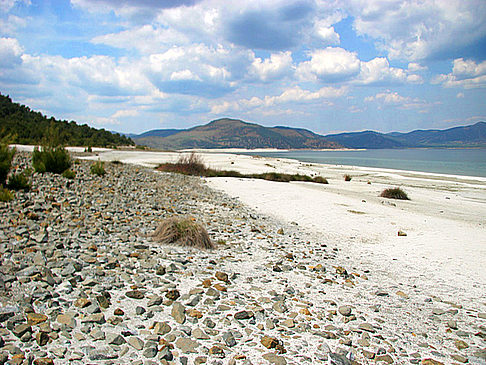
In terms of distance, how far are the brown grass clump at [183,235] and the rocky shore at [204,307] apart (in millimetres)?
224

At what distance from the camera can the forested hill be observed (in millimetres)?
37134

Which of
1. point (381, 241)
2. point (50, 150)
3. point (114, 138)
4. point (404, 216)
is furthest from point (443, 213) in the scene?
point (114, 138)

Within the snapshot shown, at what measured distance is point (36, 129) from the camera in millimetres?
40188

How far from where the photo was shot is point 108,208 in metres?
7.77

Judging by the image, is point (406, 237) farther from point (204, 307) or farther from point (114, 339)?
point (114, 339)

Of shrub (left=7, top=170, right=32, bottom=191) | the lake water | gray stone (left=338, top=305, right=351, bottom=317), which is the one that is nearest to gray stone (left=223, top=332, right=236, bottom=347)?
gray stone (left=338, top=305, right=351, bottom=317)

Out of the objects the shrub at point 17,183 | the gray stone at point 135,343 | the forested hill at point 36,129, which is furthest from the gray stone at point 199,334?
the forested hill at point 36,129

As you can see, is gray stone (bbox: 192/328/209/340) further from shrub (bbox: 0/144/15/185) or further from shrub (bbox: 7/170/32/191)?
shrub (bbox: 0/144/15/185)

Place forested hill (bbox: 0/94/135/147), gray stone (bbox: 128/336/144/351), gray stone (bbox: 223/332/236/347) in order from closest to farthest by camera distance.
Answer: gray stone (bbox: 128/336/144/351) < gray stone (bbox: 223/332/236/347) < forested hill (bbox: 0/94/135/147)

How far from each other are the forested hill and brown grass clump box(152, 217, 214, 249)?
99.3 feet

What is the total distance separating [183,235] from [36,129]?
42998mm

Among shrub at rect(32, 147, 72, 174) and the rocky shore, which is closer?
the rocky shore

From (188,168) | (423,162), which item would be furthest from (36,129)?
(423,162)

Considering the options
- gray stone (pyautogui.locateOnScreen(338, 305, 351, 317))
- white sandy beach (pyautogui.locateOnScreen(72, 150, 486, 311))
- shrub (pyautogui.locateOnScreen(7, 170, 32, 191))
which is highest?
shrub (pyautogui.locateOnScreen(7, 170, 32, 191))
